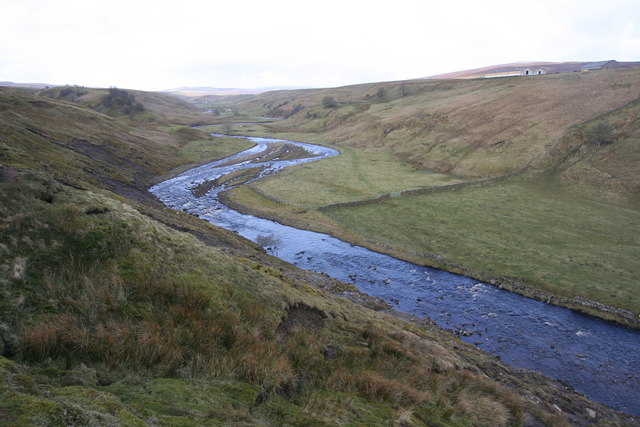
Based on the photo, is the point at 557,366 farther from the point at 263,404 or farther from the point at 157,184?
the point at 157,184

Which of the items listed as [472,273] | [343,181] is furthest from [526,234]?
[343,181]

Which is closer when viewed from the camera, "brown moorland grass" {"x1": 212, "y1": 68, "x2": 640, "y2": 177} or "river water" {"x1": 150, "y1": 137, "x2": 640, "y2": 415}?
"river water" {"x1": 150, "y1": 137, "x2": 640, "y2": 415}

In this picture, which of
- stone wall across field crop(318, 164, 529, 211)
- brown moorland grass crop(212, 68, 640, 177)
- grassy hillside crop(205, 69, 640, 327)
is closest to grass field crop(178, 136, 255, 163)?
grassy hillside crop(205, 69, 640, 327)

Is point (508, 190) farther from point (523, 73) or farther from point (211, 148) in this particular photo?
point (523, 73)

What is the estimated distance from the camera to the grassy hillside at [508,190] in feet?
112

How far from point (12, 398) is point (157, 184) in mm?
64565

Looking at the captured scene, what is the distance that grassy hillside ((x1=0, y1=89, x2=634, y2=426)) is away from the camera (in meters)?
7.03

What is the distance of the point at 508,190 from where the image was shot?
192 ft

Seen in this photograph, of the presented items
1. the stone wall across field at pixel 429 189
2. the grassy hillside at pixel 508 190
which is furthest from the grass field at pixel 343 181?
the stone wall across field at pixel 429 189

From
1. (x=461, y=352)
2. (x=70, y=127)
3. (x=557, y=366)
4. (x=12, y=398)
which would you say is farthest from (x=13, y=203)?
(x=70, y=127)

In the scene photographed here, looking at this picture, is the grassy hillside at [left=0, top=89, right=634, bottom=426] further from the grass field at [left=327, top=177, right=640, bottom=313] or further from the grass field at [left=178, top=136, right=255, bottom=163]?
the grass field at [left=178, top=136, right=255, bottom=163]

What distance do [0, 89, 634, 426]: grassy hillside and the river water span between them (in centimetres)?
364

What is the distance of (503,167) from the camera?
68375mm

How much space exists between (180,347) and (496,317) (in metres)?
25.4
